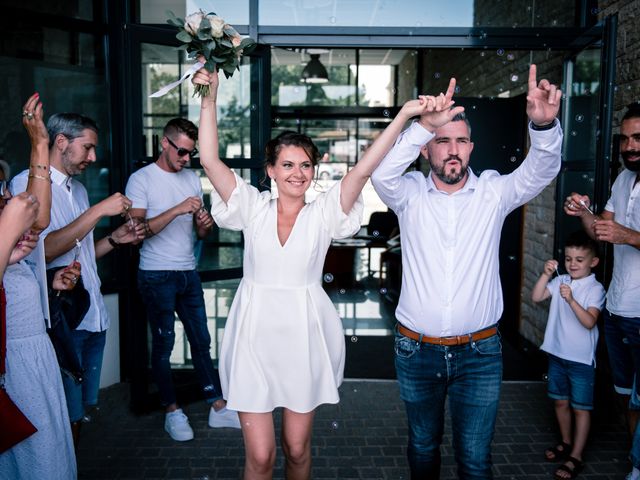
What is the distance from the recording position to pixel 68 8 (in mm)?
5078

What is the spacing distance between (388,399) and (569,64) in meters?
2.96

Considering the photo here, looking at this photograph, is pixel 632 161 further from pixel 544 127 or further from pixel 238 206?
pixel 238 206

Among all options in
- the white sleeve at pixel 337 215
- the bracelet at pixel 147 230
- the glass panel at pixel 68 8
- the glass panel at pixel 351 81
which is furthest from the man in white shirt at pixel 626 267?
the glass panel at pixel 351 81

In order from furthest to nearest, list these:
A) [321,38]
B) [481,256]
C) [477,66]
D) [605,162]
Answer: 1. [477,66]
2. [321,38]
3. [605,162]
4. [481,256]

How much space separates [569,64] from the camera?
5.09 m

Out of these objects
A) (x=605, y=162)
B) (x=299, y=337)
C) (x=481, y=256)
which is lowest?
(x=299, y=337)

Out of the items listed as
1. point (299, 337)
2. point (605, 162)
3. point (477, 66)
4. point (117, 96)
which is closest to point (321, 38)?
point (117, 96)

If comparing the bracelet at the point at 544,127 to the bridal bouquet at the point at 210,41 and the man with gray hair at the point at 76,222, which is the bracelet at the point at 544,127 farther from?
the man with gray hair at the point at 76,222

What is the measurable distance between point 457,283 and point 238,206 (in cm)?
102

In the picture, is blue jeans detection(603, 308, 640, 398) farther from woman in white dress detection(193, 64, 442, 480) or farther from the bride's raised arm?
the bride's raised arm

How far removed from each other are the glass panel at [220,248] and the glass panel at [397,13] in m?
1.30

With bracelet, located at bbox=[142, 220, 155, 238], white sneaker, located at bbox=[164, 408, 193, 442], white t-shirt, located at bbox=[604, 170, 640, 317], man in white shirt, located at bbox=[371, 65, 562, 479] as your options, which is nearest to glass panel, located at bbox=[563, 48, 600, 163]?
white t-shirt, located at bbox=[604, 170, 640, 317]

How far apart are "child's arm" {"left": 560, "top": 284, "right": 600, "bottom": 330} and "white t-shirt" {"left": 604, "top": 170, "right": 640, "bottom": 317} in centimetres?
13

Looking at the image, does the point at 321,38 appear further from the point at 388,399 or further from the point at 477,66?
the point at 477,66
